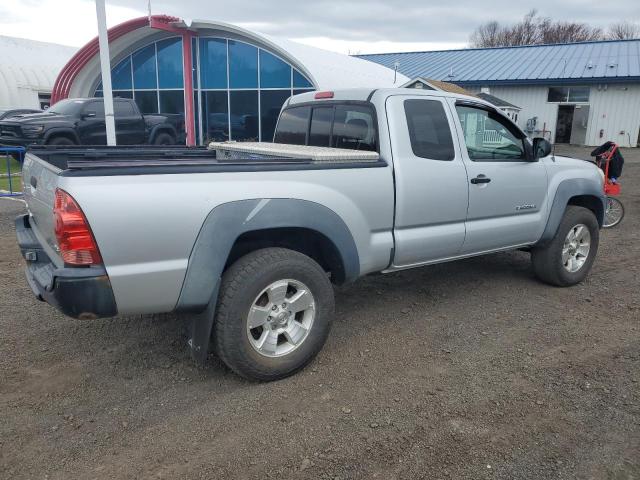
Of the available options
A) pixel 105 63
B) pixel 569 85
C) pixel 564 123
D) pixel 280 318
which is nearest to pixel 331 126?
pixel 280 318

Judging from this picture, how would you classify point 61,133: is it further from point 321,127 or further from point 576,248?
point 576,248

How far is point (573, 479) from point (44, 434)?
2.78 metres

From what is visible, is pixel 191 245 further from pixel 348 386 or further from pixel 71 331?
pixel 71 331

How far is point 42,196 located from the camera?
3285 mm

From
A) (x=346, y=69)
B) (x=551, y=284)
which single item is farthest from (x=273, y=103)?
(x=551, y=284)

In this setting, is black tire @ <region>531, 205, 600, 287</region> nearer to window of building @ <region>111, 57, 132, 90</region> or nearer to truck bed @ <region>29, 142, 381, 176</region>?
truck bed @ <region>29, 142, 381, 176</region>

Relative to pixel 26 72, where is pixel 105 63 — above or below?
below

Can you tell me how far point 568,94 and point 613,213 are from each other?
2303cm

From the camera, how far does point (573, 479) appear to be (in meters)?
2.68

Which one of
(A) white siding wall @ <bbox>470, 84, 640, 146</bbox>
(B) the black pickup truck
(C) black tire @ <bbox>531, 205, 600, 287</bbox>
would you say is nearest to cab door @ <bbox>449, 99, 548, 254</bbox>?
(C) black tire @ <bbox>531, 205, 600, 287</bbox>

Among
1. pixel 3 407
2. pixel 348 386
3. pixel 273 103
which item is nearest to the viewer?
pixel 3 407

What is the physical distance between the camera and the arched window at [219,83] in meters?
19.7

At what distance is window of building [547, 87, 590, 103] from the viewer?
28.4 meters

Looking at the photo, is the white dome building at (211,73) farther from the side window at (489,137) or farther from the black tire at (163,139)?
the side window at (489,137)
